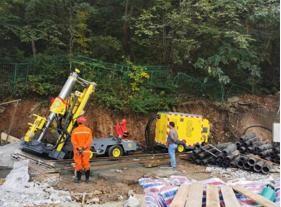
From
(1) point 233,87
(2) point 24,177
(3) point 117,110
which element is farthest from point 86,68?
(2) point 24,177

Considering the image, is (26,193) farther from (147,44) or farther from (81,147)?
(147,44)

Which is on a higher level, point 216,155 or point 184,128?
point 184,128

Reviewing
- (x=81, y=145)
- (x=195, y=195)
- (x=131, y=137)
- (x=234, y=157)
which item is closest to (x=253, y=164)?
(x=234, y=157)

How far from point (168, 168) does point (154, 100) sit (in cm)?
713

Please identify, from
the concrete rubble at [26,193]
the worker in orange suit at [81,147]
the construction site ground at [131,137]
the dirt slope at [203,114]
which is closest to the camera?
the concrete rubble at [26,193]

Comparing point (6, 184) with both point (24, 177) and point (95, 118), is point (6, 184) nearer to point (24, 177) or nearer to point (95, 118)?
point (24, 177)

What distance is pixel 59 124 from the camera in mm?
16656

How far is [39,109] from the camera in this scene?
2186 centimetres

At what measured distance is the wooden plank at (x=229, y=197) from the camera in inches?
300

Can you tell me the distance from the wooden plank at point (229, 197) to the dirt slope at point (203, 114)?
1356 centimetres

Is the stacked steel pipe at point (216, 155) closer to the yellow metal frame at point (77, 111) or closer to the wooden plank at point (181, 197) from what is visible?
the yellow metal frame at point (77, 111)

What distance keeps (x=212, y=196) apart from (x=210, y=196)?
0.04 metres

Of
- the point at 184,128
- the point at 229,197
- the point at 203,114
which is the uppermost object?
the point at 203,114

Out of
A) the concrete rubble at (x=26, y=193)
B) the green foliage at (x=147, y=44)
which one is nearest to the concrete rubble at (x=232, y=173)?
the concrete rubble at (x=26, y=193)
